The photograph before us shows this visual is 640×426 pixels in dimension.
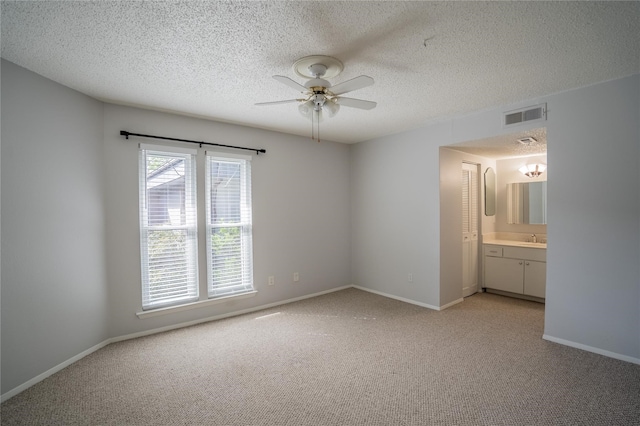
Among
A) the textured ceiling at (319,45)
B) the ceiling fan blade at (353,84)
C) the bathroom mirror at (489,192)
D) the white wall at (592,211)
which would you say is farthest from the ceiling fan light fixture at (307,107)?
the bathroom mirror at (489,192)

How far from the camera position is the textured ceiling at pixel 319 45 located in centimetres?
181

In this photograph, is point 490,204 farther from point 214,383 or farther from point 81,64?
point 81,64

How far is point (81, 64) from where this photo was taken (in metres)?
2.45

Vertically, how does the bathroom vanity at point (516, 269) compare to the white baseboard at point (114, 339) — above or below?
above

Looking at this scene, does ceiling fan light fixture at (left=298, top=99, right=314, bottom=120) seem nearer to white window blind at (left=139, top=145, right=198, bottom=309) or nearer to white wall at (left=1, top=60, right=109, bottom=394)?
white window blind at (left=139, top=145, right=198, bottom=309)

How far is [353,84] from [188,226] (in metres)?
2.62

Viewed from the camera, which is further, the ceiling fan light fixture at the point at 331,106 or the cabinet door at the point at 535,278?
the cabinet door at the point at 535,278

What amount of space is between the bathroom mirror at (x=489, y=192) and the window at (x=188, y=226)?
395cm

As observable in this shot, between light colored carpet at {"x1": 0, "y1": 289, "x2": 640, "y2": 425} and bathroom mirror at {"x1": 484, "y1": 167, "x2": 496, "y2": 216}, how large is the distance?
7.07 feet

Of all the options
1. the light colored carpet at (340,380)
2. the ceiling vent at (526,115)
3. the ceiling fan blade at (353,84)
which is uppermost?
the ceiling vent at (526,115)

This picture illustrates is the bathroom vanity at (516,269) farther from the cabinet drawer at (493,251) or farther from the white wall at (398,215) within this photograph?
the white wall at (398,215)

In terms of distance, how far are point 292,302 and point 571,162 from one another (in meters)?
3.80

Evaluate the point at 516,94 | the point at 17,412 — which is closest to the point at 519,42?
the point at 516,94

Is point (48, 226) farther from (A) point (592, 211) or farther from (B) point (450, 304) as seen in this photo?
(A) point (592, 211)
